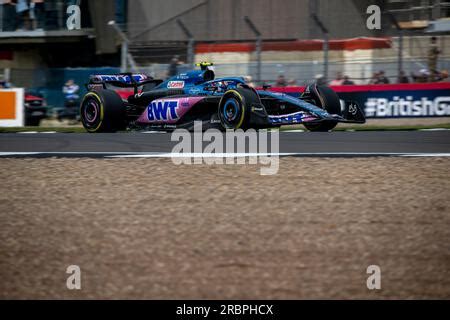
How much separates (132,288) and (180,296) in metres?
0.29

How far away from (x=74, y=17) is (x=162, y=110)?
47.9ft

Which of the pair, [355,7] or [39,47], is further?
[39,47]

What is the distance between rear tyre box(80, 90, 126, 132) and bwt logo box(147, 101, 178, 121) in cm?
56

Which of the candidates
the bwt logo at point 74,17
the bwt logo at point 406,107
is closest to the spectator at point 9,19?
the bwt logo at point 74,17

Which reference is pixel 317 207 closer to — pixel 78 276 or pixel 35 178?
pixel 78 276

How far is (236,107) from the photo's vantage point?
1093 cm

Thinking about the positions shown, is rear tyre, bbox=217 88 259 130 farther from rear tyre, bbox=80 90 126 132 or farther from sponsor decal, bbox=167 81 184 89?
rear tyre, bbox=80 90 126 132

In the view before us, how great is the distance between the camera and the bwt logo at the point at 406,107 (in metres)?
16.3

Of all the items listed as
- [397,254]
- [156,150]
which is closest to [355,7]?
[156,150]

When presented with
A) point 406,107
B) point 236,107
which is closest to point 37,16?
point 406,107

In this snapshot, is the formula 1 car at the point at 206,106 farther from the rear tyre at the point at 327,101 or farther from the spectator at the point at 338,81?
the spectator at the point at 338,81

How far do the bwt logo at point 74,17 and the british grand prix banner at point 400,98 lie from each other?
10988 millimetres

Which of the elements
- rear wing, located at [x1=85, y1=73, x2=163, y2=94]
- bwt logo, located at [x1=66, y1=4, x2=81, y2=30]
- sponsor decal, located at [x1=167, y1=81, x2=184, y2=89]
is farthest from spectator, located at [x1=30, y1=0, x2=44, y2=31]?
sponsor decal, located at [x1=167, y1=81, x2=184, y2=89]
